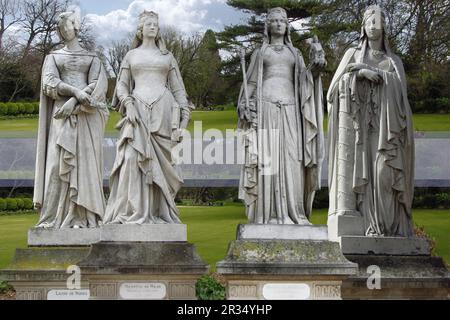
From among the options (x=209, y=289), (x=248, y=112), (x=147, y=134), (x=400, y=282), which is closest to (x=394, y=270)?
(x=400, y=282)

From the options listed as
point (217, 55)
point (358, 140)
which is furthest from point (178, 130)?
point (217, 55)

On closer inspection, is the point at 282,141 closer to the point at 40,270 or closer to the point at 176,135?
the point at 176,135

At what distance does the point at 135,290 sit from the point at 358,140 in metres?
3.73

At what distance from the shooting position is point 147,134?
1183 centimetres

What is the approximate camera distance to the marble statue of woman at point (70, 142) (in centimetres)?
1271

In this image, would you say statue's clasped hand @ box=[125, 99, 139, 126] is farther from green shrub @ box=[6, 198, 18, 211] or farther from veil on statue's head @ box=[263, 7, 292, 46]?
green shrub @ box=[6, 198, 18, 211]

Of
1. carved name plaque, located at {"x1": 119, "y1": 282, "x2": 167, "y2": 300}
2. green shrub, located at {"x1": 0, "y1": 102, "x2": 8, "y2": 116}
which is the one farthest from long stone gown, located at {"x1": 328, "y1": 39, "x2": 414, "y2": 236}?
green shrub, located at {"x1": 0, "y1": 102, "x2": 8, "y2": 116}

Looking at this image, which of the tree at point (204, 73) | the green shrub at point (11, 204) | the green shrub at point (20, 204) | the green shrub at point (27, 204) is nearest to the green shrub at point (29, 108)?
the tree at point (204, 73)

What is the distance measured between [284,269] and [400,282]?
222 centimetres

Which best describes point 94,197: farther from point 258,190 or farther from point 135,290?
point 258,190

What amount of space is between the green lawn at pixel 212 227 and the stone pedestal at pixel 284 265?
1057cm

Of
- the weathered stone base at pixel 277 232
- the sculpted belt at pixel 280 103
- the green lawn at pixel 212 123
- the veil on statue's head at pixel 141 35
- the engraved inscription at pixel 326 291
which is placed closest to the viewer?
the engraved inscription at pixel 326 291

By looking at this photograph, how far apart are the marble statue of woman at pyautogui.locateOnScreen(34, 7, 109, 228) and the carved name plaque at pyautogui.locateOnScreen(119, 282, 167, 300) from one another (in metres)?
1.59

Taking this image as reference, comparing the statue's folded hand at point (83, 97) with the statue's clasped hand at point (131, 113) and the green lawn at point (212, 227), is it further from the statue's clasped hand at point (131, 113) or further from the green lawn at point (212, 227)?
the green lawn at point (212, 227)
